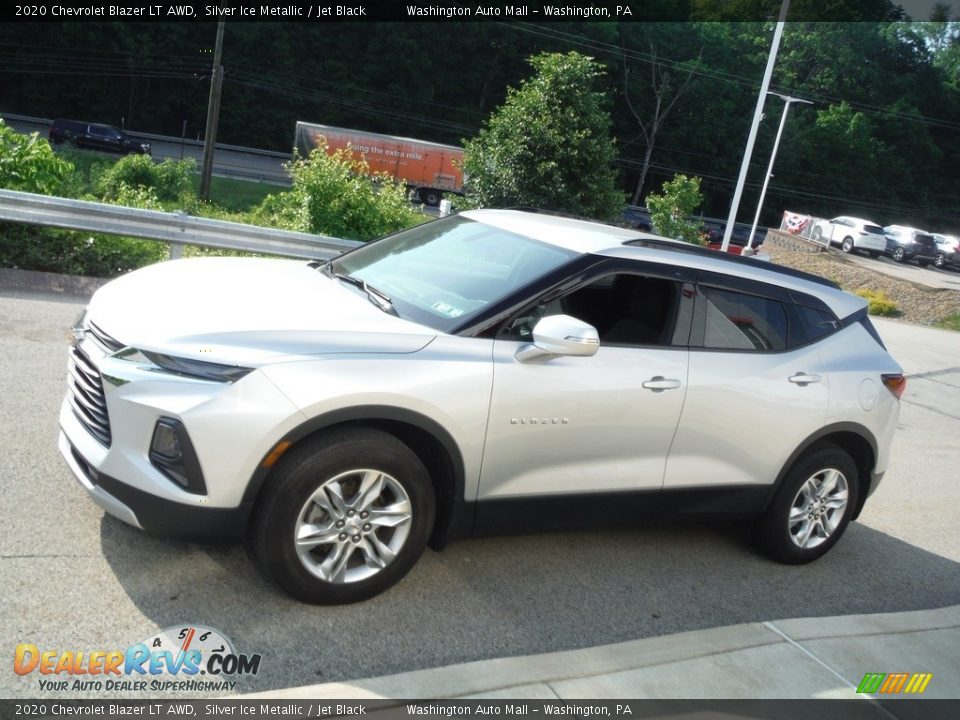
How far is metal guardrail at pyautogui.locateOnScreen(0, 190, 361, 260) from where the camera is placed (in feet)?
29.2

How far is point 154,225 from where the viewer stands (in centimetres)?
944

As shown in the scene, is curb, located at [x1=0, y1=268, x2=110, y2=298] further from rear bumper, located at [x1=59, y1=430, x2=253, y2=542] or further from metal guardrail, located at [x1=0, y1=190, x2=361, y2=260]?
rear bumper, located at [x1=59, y1=430, x2=253, y2=542]

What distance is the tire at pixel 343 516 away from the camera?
12.1 feet

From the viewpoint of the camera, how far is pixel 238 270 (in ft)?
15.6

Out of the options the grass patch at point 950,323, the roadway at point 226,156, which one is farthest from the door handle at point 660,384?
the roadway at point 226,156

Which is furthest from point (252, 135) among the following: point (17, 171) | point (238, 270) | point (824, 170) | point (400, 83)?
point (238, 270)

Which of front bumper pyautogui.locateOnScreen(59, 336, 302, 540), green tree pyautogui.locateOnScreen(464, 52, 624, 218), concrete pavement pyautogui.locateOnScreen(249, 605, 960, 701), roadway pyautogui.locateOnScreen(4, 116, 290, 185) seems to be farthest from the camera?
roadway pyautogui.locateOnScreen(4, 116, 290, 185)

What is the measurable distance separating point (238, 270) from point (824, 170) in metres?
88.4

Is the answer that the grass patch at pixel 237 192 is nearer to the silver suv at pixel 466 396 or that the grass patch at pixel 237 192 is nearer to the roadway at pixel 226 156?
the roadway at pixel 226 156

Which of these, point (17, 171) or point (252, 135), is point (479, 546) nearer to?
point (17, 171)

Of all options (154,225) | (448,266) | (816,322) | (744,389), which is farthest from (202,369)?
(154,225)

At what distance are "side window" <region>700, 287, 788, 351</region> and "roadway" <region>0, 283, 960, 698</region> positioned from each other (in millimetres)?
1297

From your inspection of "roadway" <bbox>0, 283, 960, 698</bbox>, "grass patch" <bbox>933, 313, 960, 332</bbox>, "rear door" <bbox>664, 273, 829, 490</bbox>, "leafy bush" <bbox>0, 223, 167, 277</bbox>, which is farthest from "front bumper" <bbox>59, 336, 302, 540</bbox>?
"grass patch" <bbox>933, 313, 960, 332</bbox>

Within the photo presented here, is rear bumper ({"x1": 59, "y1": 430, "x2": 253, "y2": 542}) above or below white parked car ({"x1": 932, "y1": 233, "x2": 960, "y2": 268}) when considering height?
above
